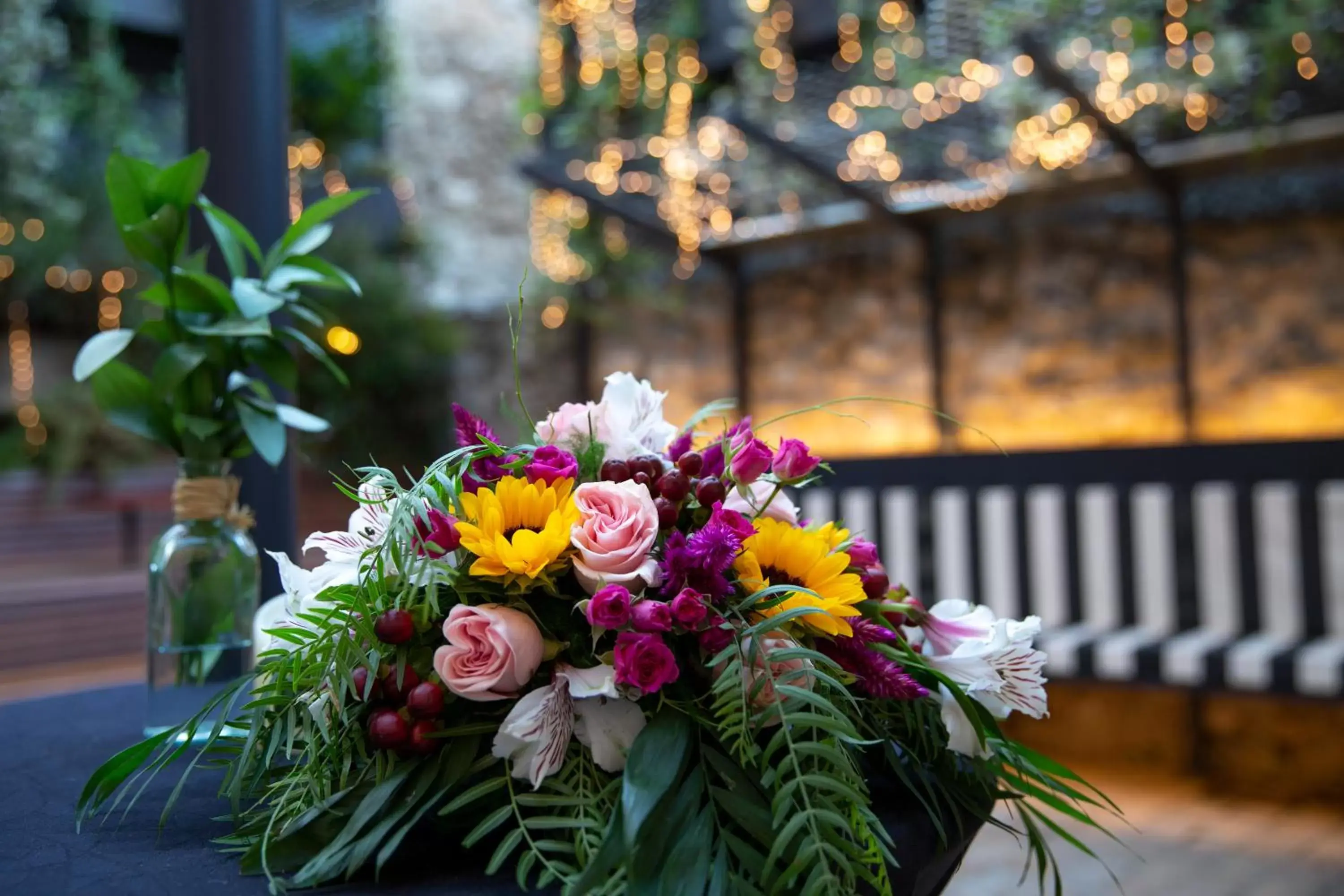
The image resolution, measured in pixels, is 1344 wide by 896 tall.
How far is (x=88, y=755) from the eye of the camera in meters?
1.11

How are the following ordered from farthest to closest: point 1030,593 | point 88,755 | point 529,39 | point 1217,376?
point 529,39
point 1217,376
point 1030,593
point 88,755

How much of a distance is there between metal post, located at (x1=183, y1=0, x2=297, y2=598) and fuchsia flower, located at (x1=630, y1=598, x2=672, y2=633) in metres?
1.09

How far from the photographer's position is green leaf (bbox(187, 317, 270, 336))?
1141 millimetres

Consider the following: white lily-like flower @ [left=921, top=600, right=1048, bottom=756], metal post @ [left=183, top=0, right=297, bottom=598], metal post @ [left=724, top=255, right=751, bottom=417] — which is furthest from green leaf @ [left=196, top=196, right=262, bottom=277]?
metal post @ [left=724, top=255, right=751, bottom=417]

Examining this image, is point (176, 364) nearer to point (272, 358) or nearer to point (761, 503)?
point (272, 358)

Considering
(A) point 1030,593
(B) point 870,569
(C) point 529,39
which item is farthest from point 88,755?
(C) point 529,39

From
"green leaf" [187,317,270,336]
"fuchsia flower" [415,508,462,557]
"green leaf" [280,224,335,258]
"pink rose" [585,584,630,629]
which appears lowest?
"pink rose" [585,584,630,629]

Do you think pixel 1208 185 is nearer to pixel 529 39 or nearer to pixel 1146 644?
pixel 1146 644

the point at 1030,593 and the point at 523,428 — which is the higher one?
the point at 523,428

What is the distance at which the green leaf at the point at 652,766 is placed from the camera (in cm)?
59

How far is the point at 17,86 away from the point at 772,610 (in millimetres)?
7758

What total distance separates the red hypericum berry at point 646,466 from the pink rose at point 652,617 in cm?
15

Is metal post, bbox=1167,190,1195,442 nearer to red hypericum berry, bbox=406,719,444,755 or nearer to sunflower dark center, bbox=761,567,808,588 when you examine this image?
sunflower dark center, bbox=761,567,808,588

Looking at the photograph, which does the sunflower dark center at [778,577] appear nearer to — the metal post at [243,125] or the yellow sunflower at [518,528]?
the yellow sunflower at [518,528]
